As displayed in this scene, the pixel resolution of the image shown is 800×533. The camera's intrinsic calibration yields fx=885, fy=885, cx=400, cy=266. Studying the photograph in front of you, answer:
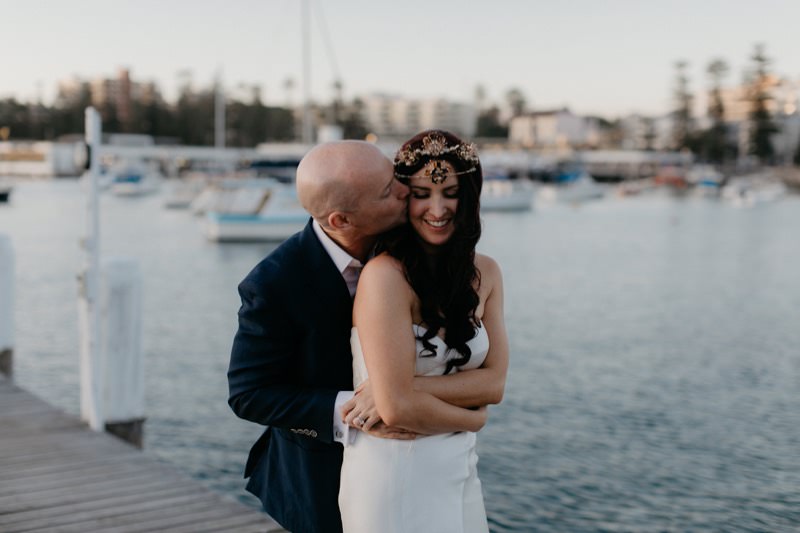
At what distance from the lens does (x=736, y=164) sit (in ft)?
374

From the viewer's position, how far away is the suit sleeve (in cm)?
228

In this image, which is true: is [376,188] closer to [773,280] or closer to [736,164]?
[773,280]

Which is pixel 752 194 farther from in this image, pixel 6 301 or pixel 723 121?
pixel 6 301

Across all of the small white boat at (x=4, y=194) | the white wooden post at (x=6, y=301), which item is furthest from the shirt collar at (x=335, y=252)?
the small white boat at (x=4, y=194)

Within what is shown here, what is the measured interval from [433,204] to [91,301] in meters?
4.84

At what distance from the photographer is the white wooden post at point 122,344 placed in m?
6.25

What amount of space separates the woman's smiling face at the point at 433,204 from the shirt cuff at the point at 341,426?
47 centimetres

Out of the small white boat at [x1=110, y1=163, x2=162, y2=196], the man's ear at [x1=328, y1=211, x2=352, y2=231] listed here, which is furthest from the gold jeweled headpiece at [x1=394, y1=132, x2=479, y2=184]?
the small white boat at [x1=110, y1=163, x2=162, y2=196]

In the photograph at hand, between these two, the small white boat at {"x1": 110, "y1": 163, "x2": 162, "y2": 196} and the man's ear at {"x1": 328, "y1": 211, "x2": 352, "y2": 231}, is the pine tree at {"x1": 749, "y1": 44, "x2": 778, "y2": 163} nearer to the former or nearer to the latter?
the small white boat at {"x1": 110, "y1": 163, "x2": 162, "y2": 196}

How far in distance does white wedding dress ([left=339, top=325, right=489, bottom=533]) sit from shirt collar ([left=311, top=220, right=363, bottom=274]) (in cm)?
18

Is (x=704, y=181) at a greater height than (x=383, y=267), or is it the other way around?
(x=383, y=267)

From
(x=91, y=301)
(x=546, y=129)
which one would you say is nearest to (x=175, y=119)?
(x=546, y=129)

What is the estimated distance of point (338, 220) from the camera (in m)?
2.20

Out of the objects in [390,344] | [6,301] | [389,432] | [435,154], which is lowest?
[6,301]
